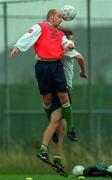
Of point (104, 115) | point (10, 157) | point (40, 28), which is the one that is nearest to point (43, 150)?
point (40, 28)

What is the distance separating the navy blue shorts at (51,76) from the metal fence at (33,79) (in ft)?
21.0

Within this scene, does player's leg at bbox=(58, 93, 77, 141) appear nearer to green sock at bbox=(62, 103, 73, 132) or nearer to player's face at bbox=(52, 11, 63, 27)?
green sock at bbox=(62, 103, 73, 132)

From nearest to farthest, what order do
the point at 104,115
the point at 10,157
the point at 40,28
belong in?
1. the point at 40,28
2. the point at 10,157
3. the point at 104,115

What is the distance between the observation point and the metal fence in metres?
21.8

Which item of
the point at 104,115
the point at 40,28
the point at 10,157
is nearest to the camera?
the point at 40,28

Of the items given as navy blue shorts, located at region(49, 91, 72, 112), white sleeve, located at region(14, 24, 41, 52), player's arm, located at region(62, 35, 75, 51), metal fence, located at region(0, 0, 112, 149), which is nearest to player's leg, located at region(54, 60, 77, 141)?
navy blue shorts, located at region(49, 91, 72, 112)

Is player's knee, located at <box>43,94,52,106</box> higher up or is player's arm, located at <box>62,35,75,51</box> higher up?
player's arm, located at <box>62,35,75,51</box>

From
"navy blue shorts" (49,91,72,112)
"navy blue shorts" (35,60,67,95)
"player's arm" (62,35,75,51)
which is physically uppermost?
"player's arm" (62,35,75,51)

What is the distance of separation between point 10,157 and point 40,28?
6.13 meters

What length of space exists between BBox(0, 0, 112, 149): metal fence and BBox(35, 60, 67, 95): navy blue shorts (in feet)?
21.0

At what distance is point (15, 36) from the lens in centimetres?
2242

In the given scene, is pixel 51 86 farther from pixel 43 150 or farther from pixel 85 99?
pixel 85 99

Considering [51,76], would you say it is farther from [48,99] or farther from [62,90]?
[48,99]

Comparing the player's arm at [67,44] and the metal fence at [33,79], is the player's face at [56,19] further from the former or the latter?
the metal fence at [33,79]
